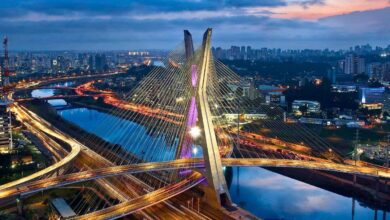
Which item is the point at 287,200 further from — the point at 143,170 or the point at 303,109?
the point at 303,109

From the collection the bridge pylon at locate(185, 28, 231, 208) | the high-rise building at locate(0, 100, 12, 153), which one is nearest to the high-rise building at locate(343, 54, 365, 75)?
the high-rise building at locate(0, 100, 12, 153)

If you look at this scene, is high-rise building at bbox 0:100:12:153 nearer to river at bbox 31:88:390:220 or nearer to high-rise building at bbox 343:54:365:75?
river at bbox 31:88:390:220

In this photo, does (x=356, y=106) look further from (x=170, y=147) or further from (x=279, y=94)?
(x=170, y=147)

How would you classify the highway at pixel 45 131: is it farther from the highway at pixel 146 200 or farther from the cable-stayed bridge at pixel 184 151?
the highway at pixel 146 200

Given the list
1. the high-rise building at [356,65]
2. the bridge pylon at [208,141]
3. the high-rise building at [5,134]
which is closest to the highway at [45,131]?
the high-rise building at [5,134]

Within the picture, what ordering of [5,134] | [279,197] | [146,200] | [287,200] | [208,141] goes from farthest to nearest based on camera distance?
[5,134] < [279,197] < [287,200] < [208,141] < [146,200]

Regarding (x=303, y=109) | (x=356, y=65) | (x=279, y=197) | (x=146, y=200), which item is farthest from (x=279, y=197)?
(x=356, y=65)

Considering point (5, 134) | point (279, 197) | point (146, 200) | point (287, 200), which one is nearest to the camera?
point (146, 200)

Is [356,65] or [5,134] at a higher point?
[356,65]
